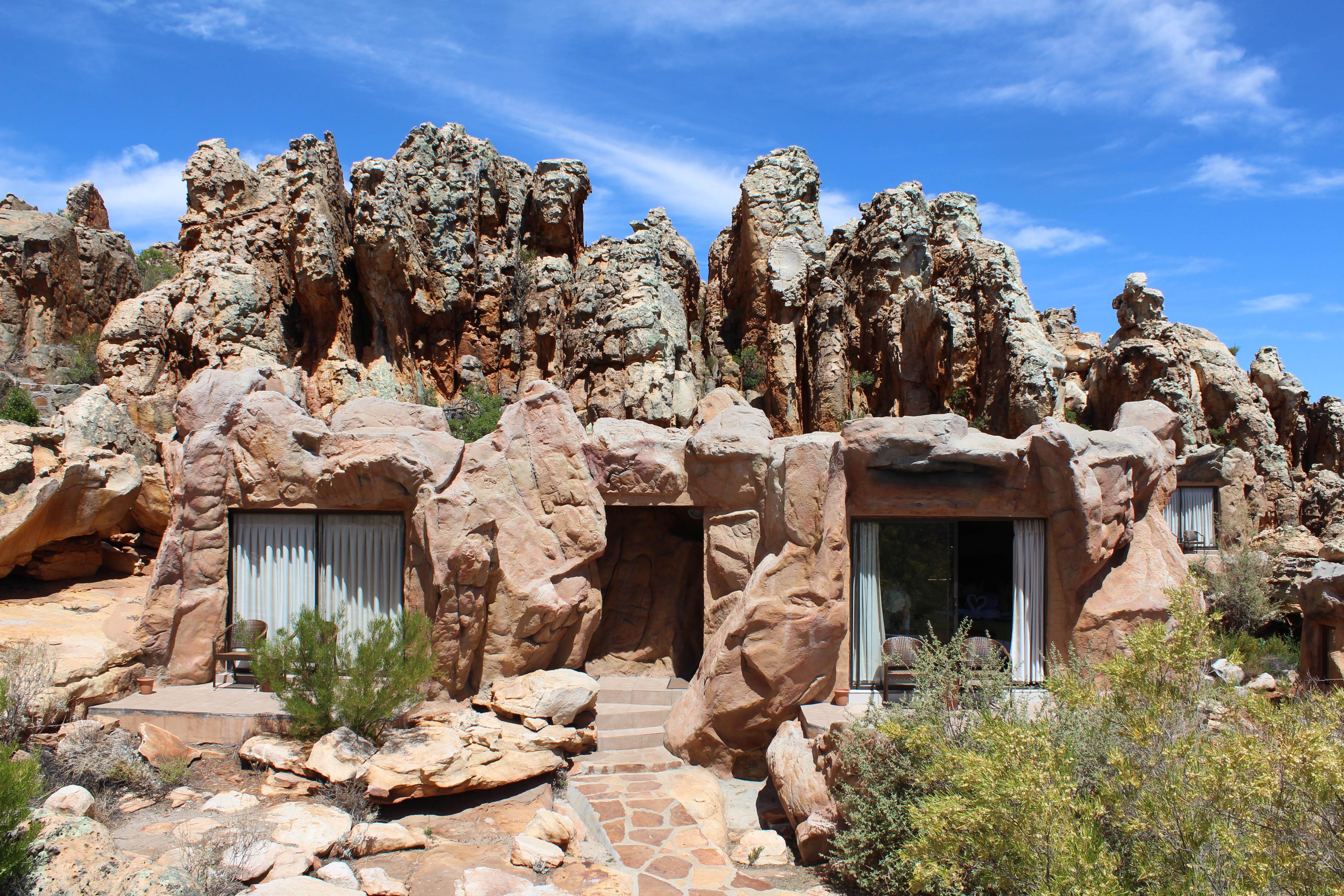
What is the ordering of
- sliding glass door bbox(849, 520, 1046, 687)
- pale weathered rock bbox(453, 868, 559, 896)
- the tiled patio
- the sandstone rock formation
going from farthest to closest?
1. the sandstone rock formation
2. sliding glass door bbox(849, 520, 1046, 687)
3. the tiled patio
4. pale weathered rock bbox(453, 868, 559, 896)

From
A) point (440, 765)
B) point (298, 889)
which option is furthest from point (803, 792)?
point (298, 889)

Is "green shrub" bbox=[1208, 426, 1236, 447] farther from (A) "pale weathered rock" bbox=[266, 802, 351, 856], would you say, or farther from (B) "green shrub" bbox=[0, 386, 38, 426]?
(B) "green shrub" bbox=[0, 386, 38, 426]

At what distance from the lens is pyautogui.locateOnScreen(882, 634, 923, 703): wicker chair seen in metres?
9.75

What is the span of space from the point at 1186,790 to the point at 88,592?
14.6 meters

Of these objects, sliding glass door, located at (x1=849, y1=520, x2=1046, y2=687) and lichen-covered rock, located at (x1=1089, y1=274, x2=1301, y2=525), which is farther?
lichen-covered rock, located at (x1=1089, y1=274, x2=1301, y2=525)

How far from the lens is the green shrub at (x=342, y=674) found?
8.61 m

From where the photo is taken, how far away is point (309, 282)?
20234 mm

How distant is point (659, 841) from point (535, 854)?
4.51 ft

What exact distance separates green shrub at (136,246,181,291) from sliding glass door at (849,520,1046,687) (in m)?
24.8

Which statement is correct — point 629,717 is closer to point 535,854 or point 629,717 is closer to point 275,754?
point 535,854

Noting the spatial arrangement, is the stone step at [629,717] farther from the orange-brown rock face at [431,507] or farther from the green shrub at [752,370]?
the green shrub at [752,370]

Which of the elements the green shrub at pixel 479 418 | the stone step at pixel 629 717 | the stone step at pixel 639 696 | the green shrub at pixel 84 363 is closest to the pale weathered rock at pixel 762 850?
the stone step at pixel 629 717

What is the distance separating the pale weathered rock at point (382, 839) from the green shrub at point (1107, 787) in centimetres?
402

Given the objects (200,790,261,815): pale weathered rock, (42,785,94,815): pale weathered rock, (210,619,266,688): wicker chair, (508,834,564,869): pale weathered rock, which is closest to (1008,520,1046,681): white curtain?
(508,834,564,869): pale weathered rock
